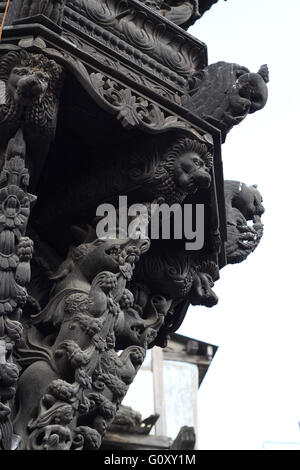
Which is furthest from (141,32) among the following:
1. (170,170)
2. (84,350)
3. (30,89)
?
(84,350)

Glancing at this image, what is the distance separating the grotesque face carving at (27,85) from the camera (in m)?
5.54

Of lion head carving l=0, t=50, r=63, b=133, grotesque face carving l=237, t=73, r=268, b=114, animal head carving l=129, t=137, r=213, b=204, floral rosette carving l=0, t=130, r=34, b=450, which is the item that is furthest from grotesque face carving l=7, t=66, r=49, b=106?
grotesque face carving l=237, t=73, r=268, b=114

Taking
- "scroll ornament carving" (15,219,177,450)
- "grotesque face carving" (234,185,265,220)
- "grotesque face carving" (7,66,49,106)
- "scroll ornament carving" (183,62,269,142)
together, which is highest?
"scroll ornament carving" (183,62,269,142)

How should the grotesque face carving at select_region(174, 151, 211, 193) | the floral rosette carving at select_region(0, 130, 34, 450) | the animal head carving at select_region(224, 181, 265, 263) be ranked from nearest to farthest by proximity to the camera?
the floral rosette carving at select_region(0, 130, 34, 450)
the grotesque face carving at select_region(174, 151, 211, 193)
the animal head carving at select_region(224, 181, 265, 263)

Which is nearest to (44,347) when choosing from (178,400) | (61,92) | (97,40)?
(61,92)

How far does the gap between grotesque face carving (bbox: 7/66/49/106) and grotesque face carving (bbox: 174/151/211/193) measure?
0.85 m

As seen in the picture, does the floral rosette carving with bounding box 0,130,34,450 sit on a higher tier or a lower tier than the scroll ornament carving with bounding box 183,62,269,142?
lower

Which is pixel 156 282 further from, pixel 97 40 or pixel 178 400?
pixel 178 400

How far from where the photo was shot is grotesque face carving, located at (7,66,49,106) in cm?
554

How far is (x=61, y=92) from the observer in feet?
19.0

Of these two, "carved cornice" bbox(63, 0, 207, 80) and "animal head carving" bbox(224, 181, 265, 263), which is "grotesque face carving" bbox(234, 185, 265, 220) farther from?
"carved cornice" bbox(63, 0, 207, 80)

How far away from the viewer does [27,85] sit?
218 inches

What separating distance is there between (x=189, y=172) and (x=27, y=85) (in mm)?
1014

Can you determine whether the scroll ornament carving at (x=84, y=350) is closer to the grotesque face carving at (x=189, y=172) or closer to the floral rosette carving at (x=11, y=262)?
the floral rosette carving at (x=11, y=262)
